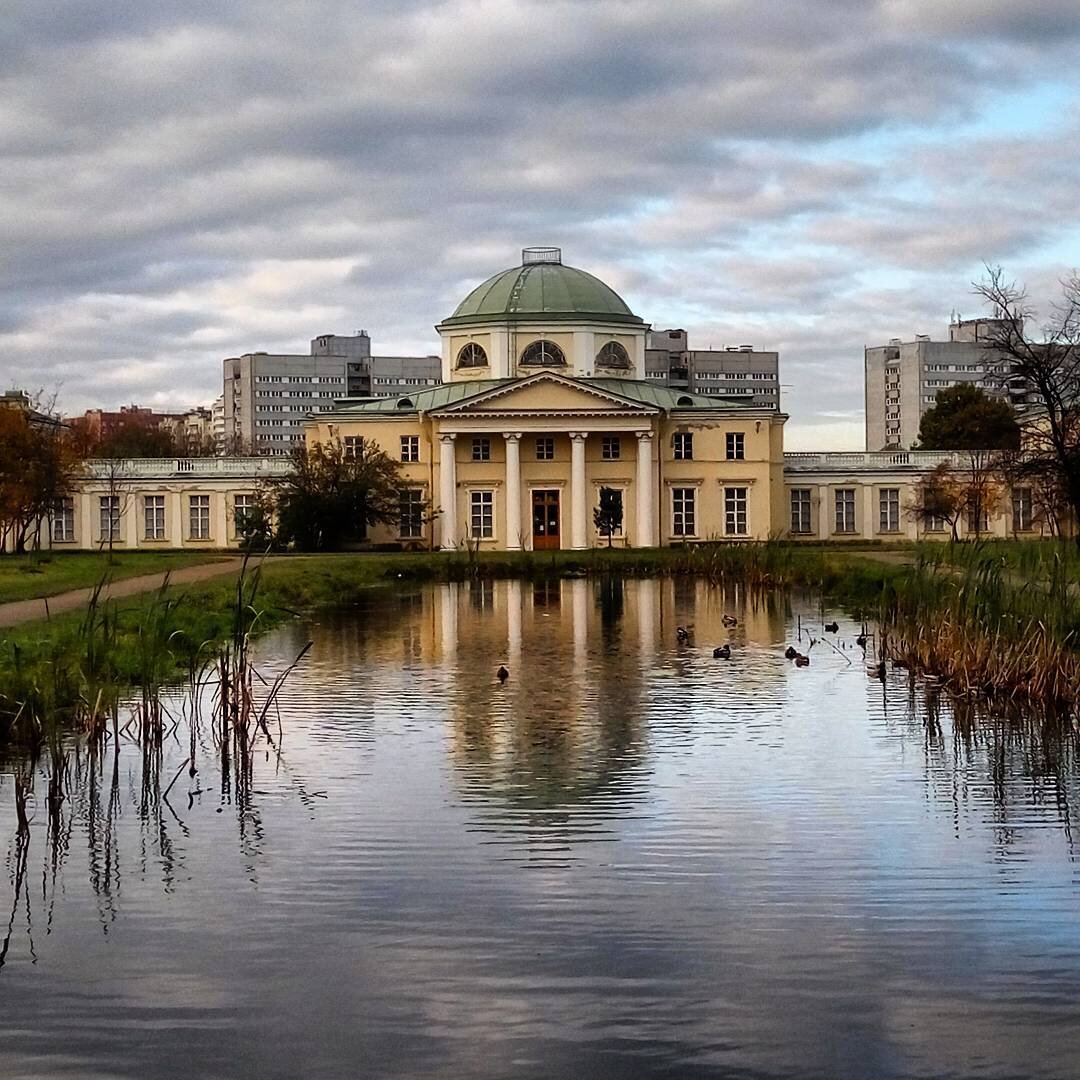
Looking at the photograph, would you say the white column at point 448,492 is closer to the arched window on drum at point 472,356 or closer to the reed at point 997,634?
the arched window on drum at point 472,356

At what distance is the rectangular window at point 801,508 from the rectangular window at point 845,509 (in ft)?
4.14

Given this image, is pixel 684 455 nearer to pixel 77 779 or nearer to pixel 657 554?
pixel 657 554

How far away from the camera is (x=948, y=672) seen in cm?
2153

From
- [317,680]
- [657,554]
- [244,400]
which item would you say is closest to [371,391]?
[244,400]

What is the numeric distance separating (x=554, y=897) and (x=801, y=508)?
6824cm

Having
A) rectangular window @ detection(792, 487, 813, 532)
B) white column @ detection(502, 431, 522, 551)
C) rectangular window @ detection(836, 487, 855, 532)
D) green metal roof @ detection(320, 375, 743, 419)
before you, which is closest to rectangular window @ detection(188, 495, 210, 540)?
green metal roof @ detection(320, 375, 743, 419)

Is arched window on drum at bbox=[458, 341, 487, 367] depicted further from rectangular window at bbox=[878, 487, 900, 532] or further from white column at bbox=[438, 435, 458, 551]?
rectangular window at bbox=[878, 487, 900, 532]

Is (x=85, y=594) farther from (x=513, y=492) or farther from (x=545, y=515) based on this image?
(x=545, y=515)

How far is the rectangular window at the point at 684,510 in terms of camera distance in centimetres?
7506

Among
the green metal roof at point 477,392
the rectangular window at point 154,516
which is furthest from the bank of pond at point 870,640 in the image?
the rectangular window at point 154,516

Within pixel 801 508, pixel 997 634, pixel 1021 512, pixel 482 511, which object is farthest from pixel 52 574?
pixel 1021 512

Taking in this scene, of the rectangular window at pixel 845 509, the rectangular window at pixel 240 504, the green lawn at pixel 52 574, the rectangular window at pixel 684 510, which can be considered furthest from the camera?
the rectangular window at pixel 845 509

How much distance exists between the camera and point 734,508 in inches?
2960

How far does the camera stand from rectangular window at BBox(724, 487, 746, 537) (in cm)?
7512
